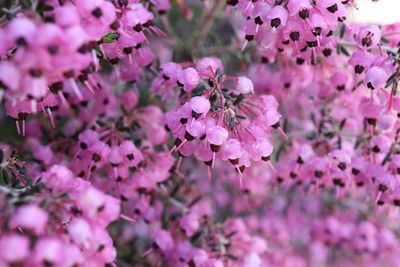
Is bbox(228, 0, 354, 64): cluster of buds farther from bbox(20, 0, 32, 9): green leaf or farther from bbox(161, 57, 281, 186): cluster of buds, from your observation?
bbox(20, 0, 32, 9): green leaf

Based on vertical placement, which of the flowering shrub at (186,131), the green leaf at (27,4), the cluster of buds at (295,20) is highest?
the green leaf at (27,4)

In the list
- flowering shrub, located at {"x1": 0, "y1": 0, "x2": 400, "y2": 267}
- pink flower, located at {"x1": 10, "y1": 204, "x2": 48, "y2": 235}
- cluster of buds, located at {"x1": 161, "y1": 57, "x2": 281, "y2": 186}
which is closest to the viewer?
pink flower, located at {"x1": 10, "y1": 204, "x2": 48, "y2": 235}

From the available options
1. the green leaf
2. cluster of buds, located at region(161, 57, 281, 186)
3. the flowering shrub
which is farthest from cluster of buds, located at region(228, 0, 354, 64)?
the green leaf

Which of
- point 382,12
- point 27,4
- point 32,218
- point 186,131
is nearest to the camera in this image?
point 32,218

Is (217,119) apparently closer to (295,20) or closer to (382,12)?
(295,20)

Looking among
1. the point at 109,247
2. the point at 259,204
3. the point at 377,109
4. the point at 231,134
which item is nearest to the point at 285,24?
the point at 231,134

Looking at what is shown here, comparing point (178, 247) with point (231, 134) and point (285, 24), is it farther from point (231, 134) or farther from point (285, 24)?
point (285, 24)

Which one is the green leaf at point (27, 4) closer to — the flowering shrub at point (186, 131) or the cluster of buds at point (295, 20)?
the flowering shrub at point (186, 131)

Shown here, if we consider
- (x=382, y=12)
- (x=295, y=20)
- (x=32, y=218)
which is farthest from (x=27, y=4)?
(x=382, y=12)

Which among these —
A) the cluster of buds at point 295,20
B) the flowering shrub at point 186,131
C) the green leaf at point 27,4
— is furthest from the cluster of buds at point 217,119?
the green leaf at point 27,4
